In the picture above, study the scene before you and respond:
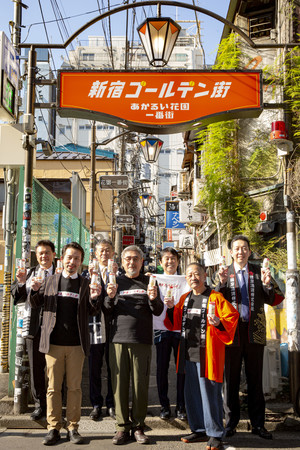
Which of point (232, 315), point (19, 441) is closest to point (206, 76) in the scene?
point (232, 315)

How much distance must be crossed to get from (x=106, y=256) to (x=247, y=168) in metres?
7.12

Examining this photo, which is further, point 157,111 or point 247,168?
point 247,168

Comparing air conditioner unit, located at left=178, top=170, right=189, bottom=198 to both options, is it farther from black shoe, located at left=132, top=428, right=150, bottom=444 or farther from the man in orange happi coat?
black shoe, located at left=132, top=428, right=150, bottom=444

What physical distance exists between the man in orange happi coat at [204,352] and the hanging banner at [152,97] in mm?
2740

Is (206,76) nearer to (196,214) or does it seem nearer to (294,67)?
(294,67)

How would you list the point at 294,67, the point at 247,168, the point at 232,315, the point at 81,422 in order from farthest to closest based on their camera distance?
1. the point at 247,168
2. the point at 294,67
3. the point at 81,422
4. the point at 232,315

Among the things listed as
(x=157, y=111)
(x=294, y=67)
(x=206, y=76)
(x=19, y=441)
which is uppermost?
(x=294, y=67)

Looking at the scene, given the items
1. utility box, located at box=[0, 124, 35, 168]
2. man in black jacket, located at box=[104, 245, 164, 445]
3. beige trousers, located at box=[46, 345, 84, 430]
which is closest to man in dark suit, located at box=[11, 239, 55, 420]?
beige trousers, located at box=[46, 345, 84, 430]

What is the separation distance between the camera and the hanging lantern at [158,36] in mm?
6914

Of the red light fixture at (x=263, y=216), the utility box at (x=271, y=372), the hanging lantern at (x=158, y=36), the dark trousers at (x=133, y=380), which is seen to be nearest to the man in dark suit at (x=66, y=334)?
the dark trousers at (x=133, y=380)

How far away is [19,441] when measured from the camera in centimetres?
546

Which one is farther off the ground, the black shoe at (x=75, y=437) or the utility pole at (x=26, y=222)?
the utility pole at (x=26, y=222)

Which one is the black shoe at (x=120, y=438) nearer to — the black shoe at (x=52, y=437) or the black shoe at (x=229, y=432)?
the black shoe at (x=52, y=437)

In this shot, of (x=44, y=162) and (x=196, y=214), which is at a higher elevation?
(x=44, y=162)
